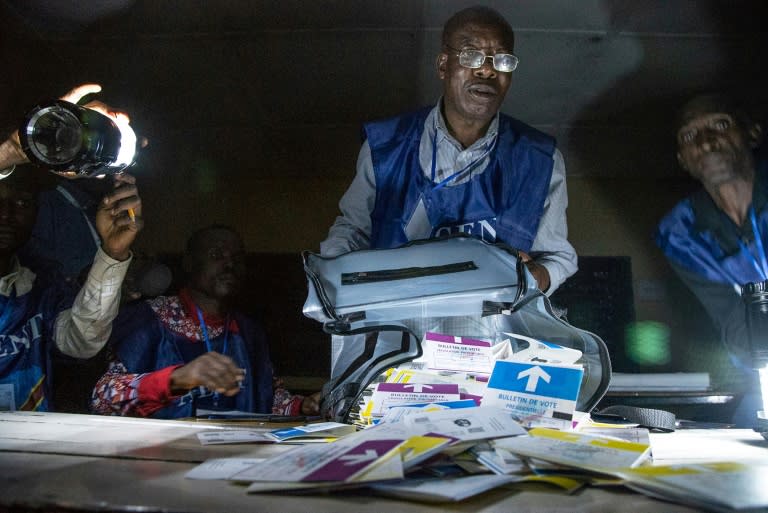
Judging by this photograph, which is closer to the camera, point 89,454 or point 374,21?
point 89,454

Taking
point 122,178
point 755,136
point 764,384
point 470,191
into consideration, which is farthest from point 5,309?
point 755,136

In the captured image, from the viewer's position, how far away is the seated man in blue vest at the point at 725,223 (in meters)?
1.80

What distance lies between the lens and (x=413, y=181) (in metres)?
1.47

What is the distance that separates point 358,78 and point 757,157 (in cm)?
146

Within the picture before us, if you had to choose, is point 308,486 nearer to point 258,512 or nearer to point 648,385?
point 258,512

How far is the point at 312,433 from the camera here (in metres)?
0.98

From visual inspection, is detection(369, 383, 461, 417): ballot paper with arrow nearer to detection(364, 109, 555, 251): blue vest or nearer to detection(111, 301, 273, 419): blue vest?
detection(364, 109, 555, 251): blue vest

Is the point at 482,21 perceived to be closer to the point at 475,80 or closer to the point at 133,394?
the point at 475,80

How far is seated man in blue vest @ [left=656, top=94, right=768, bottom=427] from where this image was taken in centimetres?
180

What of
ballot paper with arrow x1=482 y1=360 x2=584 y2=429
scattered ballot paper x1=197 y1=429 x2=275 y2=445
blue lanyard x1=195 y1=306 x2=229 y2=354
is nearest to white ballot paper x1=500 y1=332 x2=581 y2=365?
ballot paper with arrow x1=482 y1=360 x2=584 y2=429

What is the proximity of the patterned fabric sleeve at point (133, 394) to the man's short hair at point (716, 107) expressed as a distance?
1.99 metres

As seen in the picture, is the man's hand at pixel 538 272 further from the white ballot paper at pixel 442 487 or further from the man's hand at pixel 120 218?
the man's hand at pixel 120 218

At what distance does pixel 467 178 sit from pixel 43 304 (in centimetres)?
126

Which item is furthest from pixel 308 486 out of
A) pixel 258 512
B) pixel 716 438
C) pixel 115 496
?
pixel 716 438
